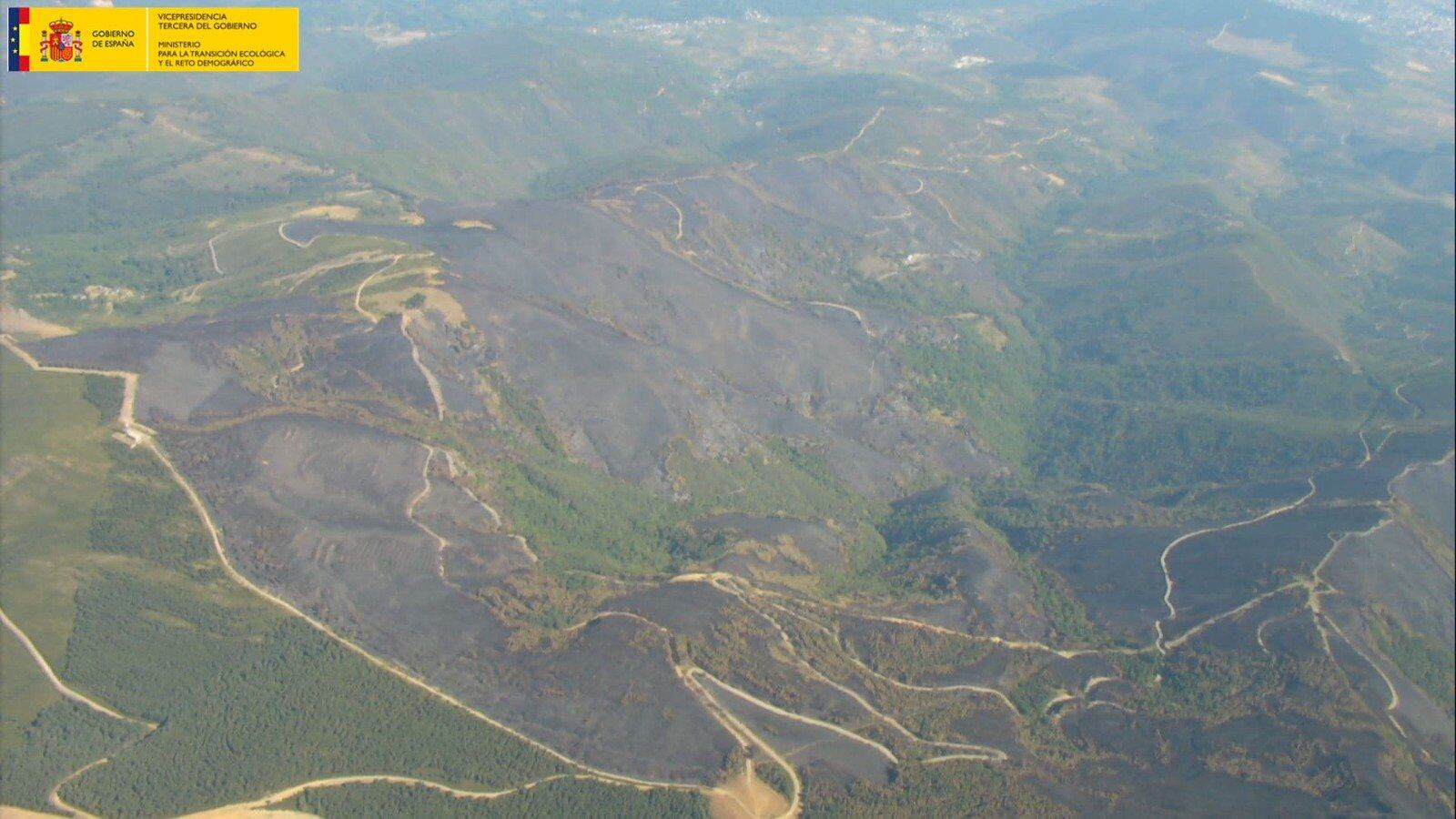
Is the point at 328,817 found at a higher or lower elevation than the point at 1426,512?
lower

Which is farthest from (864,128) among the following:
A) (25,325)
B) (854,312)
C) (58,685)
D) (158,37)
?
(58,685)

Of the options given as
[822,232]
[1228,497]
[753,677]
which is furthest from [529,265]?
[1228,497]

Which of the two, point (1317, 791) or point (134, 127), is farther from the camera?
point (134, 127)

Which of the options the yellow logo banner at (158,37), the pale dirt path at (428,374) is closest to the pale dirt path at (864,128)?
the pale dirt path at (428,374)

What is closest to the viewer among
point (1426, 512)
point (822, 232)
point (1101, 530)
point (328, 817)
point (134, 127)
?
point (328, 817)

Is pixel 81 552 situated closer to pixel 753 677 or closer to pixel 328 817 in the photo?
pixel 328 817
